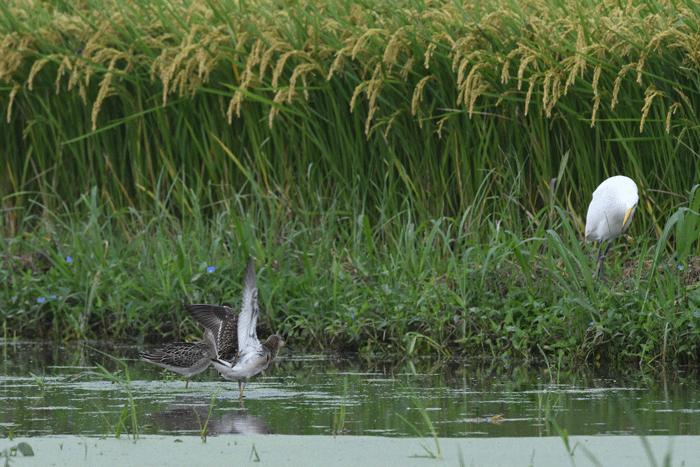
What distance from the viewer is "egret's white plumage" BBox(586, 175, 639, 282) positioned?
19.2 feet

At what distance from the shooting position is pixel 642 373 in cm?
522

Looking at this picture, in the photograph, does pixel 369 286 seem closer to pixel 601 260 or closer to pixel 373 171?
pixel 373 171

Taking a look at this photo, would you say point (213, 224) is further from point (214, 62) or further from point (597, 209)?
point (597, 209)

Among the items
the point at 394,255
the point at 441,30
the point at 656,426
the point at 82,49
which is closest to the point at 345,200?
the point at 394,255

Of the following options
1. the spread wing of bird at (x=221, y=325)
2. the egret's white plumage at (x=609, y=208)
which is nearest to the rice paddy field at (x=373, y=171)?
the egret's white plumage at (x=609, y=208)

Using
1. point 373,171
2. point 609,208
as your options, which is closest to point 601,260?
point 609,208

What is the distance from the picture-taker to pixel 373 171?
23.9 feet

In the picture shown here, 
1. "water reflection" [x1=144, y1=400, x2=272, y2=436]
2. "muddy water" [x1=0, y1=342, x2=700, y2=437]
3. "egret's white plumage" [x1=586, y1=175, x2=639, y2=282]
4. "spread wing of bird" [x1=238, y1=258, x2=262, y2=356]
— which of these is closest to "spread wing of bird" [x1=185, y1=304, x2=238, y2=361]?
"muddy water" [x1=0, y1=342, x2=700, y2=437]

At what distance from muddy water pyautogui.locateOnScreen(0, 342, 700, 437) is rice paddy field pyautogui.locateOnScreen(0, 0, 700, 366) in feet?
1.46

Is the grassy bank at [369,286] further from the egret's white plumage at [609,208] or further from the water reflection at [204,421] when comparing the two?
the water reflection at [204,421]

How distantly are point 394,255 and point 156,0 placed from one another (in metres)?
2.82

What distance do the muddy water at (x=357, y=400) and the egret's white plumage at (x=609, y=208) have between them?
37.7 inches

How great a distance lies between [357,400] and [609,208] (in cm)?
198

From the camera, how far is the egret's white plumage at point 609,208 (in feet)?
19.2
